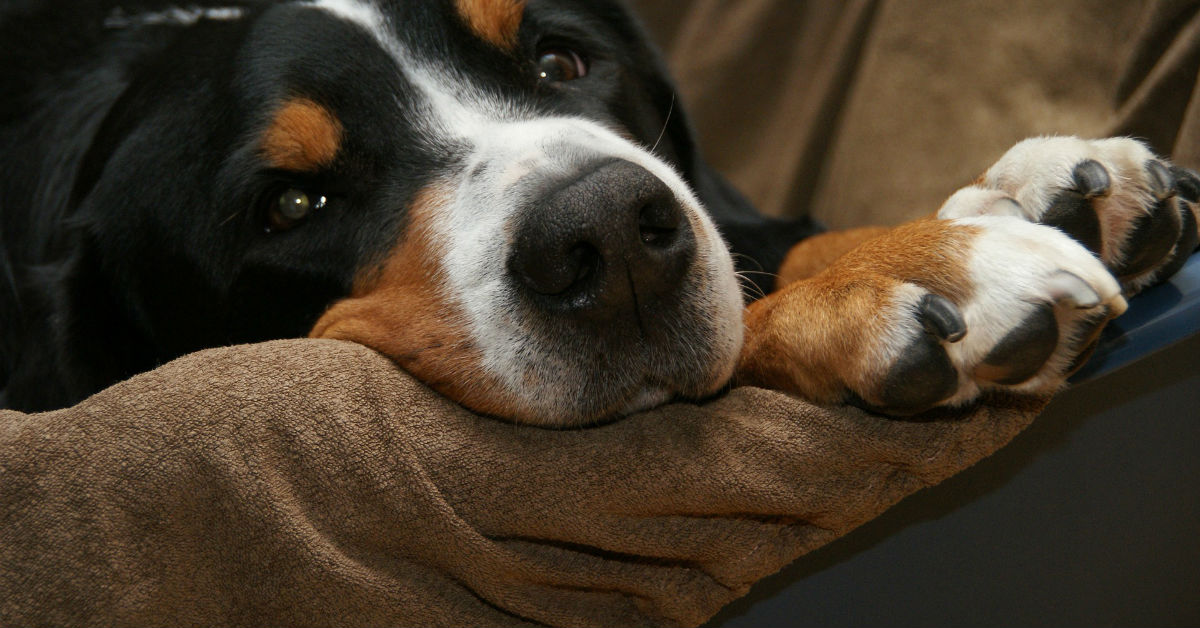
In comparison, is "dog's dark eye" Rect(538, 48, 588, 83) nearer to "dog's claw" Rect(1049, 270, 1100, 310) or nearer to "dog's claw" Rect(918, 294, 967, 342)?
"dog's claw" Rect(918, 294, 967, 342)

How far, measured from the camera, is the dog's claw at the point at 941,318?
1.14m

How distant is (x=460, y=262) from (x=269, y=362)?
0.31m

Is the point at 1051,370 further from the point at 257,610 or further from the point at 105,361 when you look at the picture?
the point at 105,361

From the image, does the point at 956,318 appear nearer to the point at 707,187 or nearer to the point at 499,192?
the point at 499,192

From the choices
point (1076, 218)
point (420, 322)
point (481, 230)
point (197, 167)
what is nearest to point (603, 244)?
point (481, 230)

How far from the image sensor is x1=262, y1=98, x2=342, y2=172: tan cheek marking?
1.58m

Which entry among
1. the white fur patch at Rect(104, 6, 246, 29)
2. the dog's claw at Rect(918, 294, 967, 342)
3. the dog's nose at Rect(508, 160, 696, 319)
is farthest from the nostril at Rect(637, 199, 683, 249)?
the white fur patch at Rect(104, 6, 246, 29)

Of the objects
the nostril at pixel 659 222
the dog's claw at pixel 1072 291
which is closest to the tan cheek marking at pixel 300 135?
the nostril at pixel 659 222

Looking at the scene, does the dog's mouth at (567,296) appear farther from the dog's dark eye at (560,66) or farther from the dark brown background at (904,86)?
the dark brown background at (904,86)

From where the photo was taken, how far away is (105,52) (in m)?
2.12

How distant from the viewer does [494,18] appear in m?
1.76

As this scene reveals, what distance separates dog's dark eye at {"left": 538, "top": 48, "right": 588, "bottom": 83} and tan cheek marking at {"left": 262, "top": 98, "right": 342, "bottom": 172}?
0.45 metres

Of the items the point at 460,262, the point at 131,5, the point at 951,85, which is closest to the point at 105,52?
the point at 131,5

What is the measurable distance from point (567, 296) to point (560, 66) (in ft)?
2.64
